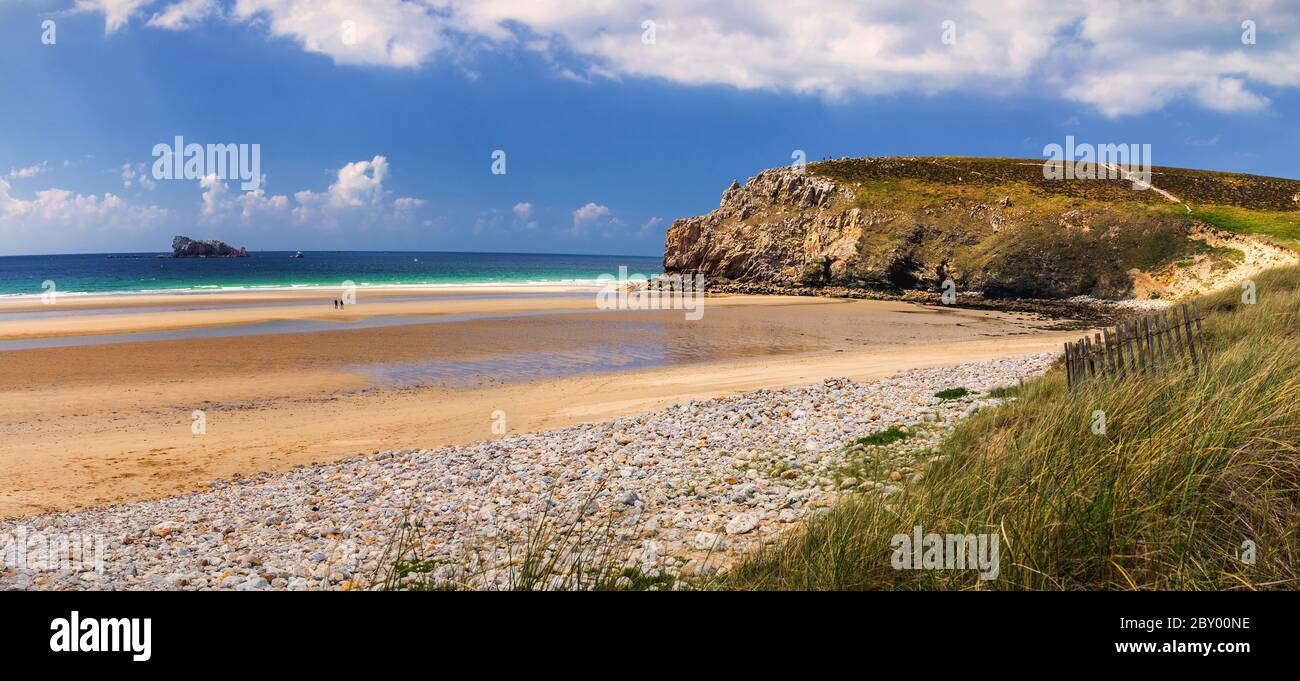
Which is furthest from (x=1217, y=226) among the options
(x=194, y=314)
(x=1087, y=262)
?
(x=194, y=314)

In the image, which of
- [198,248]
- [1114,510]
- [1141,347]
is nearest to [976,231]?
[1141,347]

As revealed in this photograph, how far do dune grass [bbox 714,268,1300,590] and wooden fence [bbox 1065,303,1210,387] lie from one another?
3.67 m

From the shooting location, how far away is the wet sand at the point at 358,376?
12477 mm

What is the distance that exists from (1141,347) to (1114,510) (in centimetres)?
740

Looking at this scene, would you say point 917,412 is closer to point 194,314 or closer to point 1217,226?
point 194,314

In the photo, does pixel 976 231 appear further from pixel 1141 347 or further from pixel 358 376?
pixel 358 376

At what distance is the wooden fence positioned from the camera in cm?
965

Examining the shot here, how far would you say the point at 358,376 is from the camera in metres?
20.7

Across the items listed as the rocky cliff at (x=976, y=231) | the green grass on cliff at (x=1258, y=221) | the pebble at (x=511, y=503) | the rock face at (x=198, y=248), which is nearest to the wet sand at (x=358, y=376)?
the pebble at (x=511, y=503)

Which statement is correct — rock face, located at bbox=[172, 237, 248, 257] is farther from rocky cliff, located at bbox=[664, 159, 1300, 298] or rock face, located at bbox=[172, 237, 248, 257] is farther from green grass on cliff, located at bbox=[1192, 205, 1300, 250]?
green grass on cliff, located at bbox=[1192, 205, 1300, 250]

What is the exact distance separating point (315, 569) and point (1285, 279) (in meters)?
24.7

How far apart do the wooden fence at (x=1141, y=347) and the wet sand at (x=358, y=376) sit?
8.23 m
